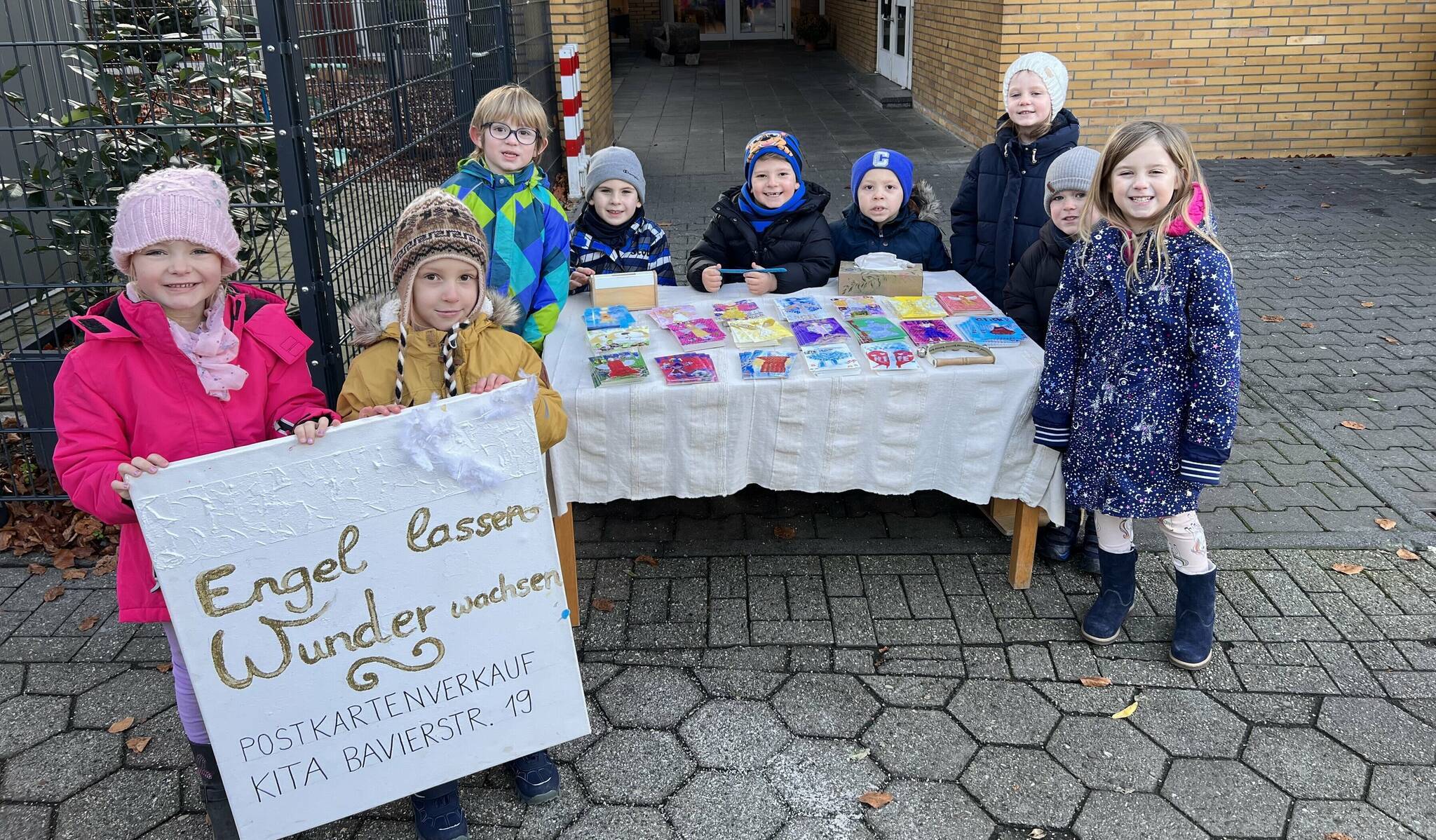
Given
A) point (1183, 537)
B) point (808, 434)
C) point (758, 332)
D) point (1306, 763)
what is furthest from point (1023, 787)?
point (758, 332)

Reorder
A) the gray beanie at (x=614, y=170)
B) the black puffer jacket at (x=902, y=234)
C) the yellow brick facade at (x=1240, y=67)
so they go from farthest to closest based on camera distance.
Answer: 1. the yellow brick facade at (x=1240, y=67)
2. the black puffer jacket at (x=902, y=234)
3. the gray beanie at (x=614, y=170)

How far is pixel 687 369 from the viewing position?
3252 mm

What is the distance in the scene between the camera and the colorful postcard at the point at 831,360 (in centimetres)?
324

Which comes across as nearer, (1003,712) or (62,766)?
(62,766)

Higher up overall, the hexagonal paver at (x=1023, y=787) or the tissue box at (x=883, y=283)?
the tissue box at (x=883, y=283)

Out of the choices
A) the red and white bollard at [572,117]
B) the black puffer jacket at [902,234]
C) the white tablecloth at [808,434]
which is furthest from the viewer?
the red and white bollard at [572,117]

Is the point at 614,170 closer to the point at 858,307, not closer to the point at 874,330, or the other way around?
the point at 858,307

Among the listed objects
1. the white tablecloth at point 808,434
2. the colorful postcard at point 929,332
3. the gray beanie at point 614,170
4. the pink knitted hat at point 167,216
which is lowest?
the white tablecloth at point 808,434

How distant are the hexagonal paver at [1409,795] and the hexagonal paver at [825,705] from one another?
1336mm

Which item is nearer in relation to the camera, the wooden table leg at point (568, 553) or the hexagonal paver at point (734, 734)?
the hexagonal paver at point (734, 734)

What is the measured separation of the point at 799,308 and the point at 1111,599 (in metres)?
1.49

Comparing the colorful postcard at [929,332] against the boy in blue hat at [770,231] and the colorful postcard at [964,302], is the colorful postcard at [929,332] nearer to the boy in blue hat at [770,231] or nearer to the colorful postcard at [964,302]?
the colorful postcard at [964,302]

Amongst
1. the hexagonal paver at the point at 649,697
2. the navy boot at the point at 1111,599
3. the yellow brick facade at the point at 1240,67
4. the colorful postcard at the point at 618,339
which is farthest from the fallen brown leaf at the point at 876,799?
the yellow brick facade at the point at 1240,67

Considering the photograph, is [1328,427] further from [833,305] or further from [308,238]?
[308,238]
